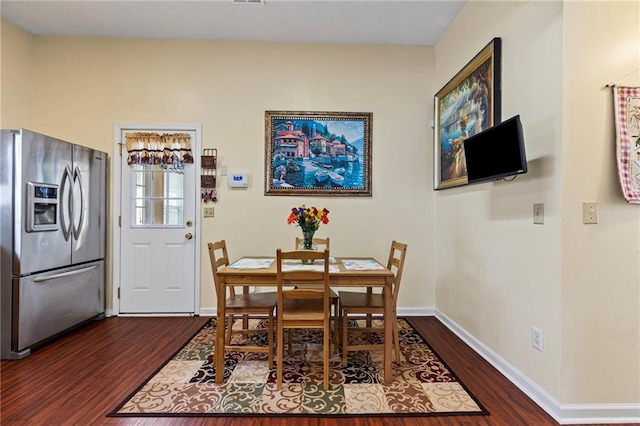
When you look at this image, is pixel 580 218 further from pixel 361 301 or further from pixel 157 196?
pixel 157 196

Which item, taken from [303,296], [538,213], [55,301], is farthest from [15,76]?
[538,213]

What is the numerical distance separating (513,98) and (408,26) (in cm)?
165

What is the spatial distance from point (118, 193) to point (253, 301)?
2.33 meters

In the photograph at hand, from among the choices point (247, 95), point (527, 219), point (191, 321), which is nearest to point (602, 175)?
point (527, 219)

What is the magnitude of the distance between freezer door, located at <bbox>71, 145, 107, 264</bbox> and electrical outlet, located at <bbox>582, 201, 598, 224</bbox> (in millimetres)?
→ 4160

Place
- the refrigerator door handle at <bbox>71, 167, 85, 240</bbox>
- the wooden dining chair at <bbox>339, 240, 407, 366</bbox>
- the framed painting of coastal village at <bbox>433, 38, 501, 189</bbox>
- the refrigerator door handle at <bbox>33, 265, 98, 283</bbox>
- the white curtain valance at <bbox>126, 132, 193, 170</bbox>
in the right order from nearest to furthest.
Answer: the wooden dining chair at <bbox>339, 240, 407, 366</bbox>, the framed painting of coastal village at <bbox>433, 38, 501, 189</bbox>, the refrigerator door handle at <bbox>33, 265, 98, 283</bbox>, the refrigerator door handle at <bbox>71, 167, 85, 240</bbox>, the white curtain valance at <bbox>126, 132, 193, 170</bbox>

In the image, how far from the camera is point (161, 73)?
3691mm

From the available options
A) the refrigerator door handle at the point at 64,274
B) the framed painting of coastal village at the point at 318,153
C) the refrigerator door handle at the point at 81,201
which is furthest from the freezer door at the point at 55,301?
the framed painting of coastal village at the point at 318,153

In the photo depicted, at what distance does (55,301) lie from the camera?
9.55 ft

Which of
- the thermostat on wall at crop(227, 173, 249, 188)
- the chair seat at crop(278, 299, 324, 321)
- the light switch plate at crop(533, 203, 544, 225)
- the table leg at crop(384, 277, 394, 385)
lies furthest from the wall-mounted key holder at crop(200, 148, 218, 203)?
the light switch plate at crop(533, 203, 544, 225)

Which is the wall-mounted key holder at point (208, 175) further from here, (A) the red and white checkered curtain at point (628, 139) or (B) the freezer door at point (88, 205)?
(A) the red and white checkered curtain at point (628, 139)

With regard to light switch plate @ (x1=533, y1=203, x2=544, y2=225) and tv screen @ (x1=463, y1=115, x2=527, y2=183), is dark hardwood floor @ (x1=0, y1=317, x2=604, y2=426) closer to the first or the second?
light switch plate @ (x1=533, y1=203, x2=544, y2=225)

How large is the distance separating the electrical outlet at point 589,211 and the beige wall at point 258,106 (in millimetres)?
1978

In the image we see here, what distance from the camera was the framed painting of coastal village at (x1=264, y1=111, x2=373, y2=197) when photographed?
3705 millimetres
